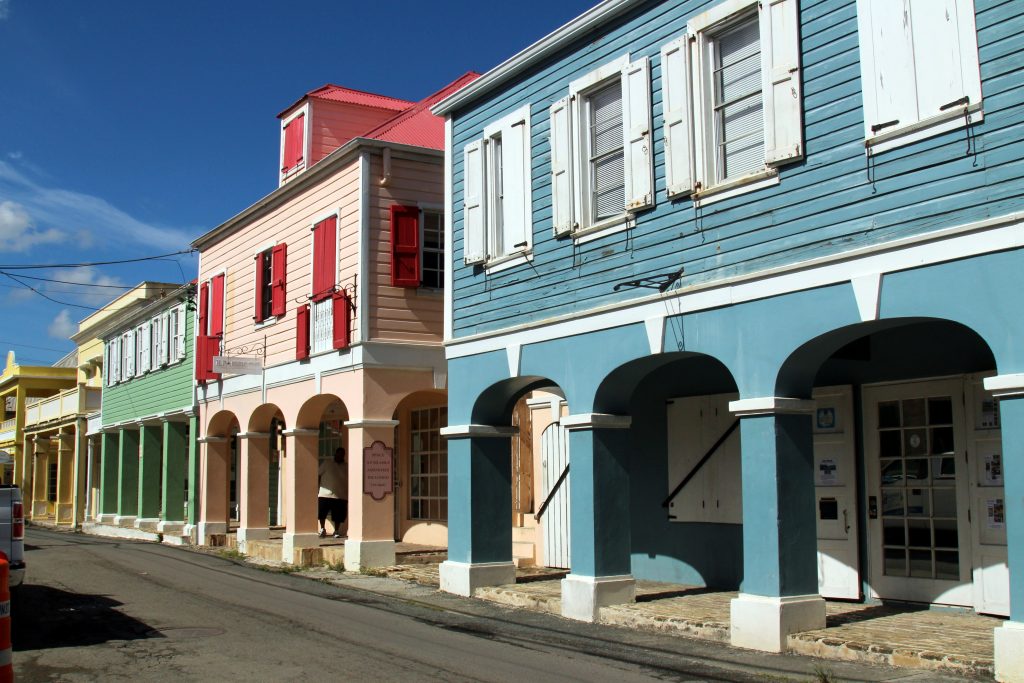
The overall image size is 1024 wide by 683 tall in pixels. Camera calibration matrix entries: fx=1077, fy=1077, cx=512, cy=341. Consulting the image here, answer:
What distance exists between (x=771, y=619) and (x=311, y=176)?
12.0 meters

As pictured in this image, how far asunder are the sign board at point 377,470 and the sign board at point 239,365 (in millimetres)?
4319

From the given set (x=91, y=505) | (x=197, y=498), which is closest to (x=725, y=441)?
(x=197, y=498)

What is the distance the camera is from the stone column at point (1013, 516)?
23.7 feet

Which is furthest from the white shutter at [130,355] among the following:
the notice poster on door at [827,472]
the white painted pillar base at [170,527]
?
the notice poster on door at [827,472]

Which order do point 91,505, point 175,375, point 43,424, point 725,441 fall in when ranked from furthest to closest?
point 43,424 < point 91,505 < point 175,375 < point 725,441

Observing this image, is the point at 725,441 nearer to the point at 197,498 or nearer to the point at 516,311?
the point at 516,311

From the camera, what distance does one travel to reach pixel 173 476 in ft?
86.6

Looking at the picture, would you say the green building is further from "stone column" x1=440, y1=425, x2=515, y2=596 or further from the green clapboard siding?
"stone column" x1=440, y1=425, x2=515, y2=596

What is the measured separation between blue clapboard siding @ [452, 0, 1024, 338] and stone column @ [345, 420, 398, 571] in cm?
380

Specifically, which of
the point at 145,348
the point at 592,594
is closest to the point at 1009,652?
the point at 592,594

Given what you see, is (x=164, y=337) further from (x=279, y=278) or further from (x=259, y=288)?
(x=279, y=278)

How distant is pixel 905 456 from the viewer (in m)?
10.6

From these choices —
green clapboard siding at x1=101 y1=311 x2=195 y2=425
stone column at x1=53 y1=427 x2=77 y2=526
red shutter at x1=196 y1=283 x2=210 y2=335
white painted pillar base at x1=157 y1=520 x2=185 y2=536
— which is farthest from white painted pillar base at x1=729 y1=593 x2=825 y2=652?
stone column at x1=53 y1=427 x2=77 y2=526

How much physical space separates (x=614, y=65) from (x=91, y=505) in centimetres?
2913
